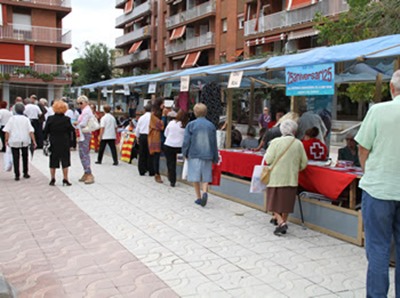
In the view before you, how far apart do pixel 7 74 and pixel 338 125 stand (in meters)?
24.5

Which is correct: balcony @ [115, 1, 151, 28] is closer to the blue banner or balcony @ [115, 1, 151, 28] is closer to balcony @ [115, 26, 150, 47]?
balcony @ [115, 26, 150, 47]

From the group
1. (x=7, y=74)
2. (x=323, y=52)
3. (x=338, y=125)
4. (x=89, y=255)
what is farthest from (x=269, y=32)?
(x=89, y=255)

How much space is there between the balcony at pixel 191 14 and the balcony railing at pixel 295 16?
7.18m

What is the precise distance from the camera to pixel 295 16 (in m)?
28.1

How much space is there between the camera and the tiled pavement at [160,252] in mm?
4508

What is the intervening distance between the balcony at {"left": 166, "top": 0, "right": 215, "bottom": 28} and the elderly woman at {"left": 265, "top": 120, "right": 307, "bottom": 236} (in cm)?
3399

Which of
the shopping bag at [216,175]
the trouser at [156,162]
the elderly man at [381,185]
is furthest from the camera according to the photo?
the trouser at [156,162]

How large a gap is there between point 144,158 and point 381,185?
8359mm

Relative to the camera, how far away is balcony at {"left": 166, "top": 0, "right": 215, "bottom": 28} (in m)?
38.9

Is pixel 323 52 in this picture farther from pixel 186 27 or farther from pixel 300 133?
pixel 186 27

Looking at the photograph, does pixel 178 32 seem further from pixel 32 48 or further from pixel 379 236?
pixel 379 236

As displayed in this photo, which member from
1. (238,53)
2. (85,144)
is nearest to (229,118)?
(85,144)

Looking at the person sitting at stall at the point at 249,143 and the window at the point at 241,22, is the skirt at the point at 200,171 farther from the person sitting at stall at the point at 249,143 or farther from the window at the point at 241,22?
the window at the point at 241,22

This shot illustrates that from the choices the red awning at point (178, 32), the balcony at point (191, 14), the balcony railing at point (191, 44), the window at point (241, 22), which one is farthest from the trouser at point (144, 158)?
the red awning at point (178, 32)
